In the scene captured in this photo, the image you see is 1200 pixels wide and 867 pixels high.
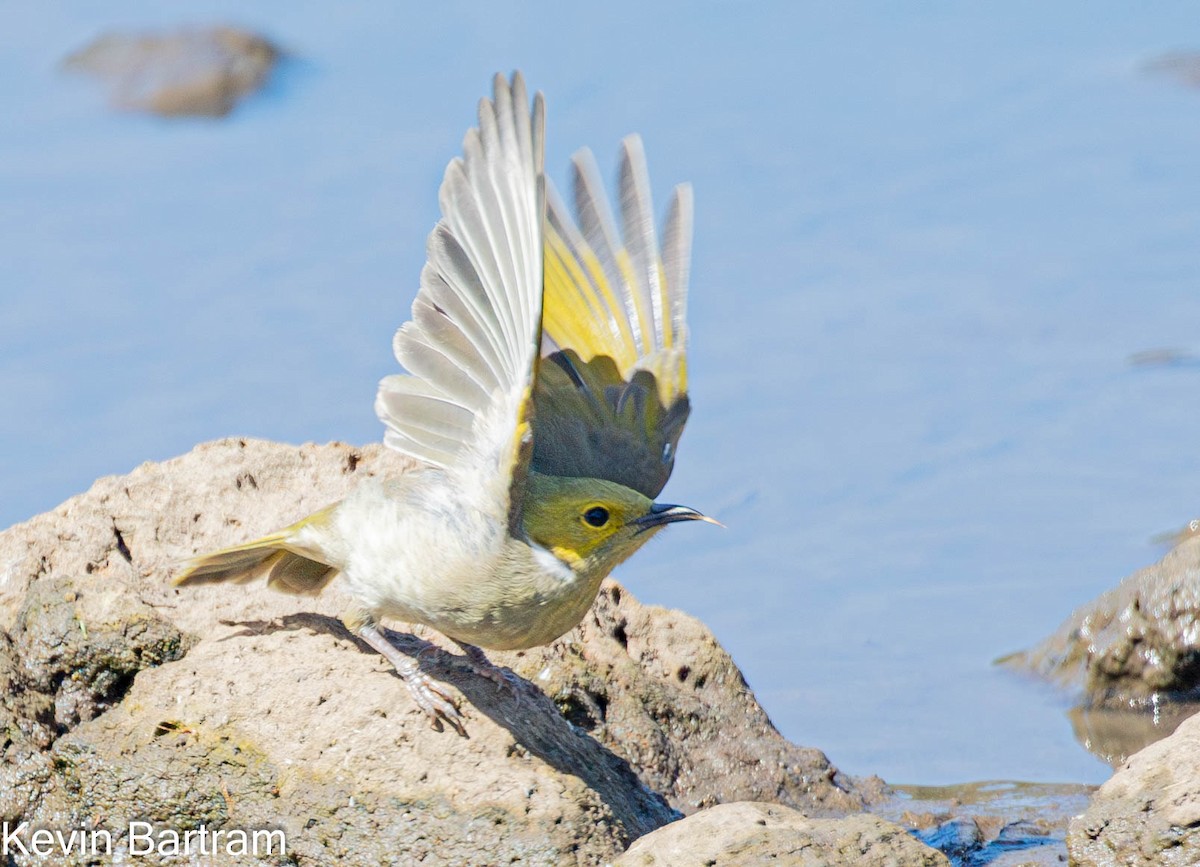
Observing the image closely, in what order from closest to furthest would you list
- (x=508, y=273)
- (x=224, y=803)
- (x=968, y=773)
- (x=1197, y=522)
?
(x=508, y=273) < (x=224, y=803) < (x=968, y=773) < (x=1197, y=522)

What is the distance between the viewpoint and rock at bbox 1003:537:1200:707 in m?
8.17

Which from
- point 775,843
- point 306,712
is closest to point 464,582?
point 306,712

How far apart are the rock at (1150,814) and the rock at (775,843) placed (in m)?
0.67

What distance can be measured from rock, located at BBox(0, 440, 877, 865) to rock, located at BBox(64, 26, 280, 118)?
8455 millimetres

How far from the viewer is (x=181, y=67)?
15.2 m

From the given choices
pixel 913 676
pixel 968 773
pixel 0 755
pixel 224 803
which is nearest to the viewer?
pixel 224 803

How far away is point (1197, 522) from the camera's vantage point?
9.40m

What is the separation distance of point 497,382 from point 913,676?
3548mm

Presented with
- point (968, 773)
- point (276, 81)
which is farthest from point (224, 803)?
point (276, 81)

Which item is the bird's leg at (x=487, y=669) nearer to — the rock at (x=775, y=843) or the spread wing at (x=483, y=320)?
the spread wing at (x=483, y=320)

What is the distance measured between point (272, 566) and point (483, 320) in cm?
151

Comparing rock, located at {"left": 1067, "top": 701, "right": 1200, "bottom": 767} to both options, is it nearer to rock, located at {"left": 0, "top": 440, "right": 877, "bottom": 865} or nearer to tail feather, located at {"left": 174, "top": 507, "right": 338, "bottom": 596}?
rock, located at {"left": 0, "top": 440, "right": 877, "bottom": 865}

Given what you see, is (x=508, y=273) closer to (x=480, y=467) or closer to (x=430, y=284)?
(x=430, y=284)

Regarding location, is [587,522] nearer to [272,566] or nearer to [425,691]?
[425,691]
